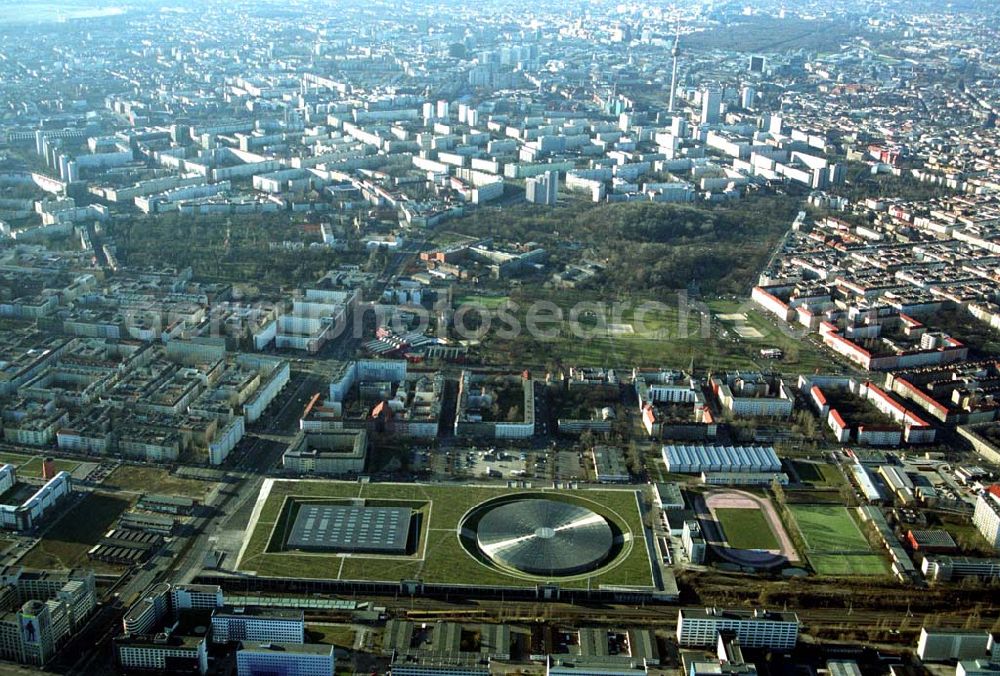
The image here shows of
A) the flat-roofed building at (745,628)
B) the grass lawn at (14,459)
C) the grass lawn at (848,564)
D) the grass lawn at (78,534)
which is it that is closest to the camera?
the flat-roofed building at (745,628)

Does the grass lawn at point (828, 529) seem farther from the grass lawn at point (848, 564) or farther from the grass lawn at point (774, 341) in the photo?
the grass lawn at point (774, 341)

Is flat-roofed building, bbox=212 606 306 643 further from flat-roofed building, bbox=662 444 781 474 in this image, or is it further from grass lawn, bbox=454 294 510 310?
grass lawn, bbox=454 294 510 310

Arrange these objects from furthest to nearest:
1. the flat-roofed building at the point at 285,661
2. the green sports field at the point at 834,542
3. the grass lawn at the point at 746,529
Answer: the grass lawn at the point at 746,529 < the green sports field at the point at 834,542 < the flat-roofed building at the point at 285,661

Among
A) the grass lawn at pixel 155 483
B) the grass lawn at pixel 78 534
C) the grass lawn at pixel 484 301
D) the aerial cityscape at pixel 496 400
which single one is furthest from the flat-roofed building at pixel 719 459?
the grass lawn at pixel 78 534

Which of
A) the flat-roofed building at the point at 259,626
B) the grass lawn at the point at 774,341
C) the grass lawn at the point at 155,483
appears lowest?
the grass lawn at the point at 774,341

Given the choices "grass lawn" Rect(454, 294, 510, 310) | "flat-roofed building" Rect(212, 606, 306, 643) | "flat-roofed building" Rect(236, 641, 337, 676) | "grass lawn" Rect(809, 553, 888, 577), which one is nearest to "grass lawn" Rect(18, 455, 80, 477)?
"flat-roofed building" Rect(212, 606, 306, 643)

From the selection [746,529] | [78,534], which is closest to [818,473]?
[746,529]
